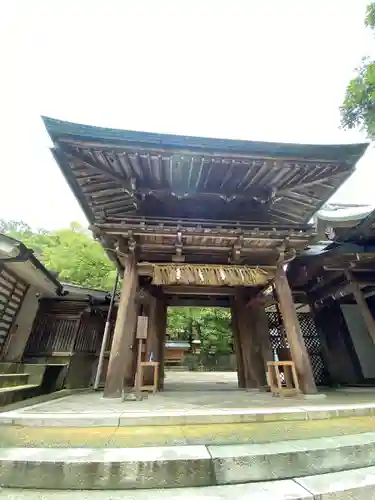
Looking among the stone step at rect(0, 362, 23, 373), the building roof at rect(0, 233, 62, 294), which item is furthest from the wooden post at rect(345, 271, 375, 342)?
the building roof at rect(0, 233, 62, 294)

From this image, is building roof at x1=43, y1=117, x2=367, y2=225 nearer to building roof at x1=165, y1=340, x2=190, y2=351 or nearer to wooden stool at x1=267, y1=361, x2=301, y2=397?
wooden stool at x1=267, y1=361, x2=301, y2=397

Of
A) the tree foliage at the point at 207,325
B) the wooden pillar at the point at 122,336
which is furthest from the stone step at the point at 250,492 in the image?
the tree foliage at the point at 207,325

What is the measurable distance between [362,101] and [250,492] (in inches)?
454

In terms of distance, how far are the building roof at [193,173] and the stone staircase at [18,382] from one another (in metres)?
3.93

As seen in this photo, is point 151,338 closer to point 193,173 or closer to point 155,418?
point 155,418

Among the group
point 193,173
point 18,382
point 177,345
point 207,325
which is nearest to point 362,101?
point 193,173

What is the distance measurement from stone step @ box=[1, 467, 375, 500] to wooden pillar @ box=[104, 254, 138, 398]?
3.02 metres

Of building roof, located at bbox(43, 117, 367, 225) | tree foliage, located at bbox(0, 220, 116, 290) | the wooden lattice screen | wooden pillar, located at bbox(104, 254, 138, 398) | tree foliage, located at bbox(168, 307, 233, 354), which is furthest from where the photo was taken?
tree foliage, located at bbox(168, 307, 233, 354)

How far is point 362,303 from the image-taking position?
700 cm

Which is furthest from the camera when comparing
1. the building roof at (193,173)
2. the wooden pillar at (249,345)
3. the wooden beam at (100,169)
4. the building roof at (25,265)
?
the wooden pillar at (249,345)

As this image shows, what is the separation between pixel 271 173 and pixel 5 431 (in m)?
6.46

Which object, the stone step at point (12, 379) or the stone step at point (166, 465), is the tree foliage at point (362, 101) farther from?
the stone step at point (12, 379)

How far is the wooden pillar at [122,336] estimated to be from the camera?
4930 mm

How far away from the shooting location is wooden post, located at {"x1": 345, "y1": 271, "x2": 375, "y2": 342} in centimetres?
677
